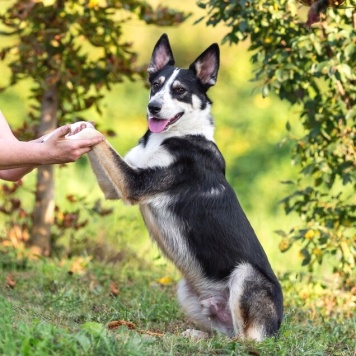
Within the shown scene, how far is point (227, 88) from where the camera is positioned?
13117 millimetres

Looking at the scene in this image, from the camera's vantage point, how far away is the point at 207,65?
16.8 ft

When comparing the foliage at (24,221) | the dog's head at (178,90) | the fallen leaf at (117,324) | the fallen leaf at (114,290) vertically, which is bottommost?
the foliage at (24,221)

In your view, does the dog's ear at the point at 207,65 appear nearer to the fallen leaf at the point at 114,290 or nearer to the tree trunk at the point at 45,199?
the fallen leaf at the point at 114,290

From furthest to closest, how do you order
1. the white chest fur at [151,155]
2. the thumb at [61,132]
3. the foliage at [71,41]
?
the foliage at [71,41], the white chest fur at [151,155], the thumb at [61,132]

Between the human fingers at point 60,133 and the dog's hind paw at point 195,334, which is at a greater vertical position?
the human fingers at point 60,133

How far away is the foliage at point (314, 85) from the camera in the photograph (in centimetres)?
537

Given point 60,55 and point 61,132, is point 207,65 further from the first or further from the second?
point 60,55

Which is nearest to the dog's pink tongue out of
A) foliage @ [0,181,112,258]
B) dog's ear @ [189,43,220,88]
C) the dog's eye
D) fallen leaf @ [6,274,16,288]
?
the dog's eye

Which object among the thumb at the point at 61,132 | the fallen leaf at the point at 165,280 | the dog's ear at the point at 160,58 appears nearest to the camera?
the thumb at the point at 61,132

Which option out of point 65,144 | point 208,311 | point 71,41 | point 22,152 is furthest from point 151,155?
point 71,41

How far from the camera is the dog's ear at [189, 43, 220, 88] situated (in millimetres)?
5086

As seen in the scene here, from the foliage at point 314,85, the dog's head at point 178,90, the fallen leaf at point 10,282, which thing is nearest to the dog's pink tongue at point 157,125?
the dog's head at point 178,90

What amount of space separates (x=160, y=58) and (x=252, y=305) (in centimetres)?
165

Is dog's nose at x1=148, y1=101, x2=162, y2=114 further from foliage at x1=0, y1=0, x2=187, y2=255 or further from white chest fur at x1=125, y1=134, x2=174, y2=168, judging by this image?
foliage at x1=0, y1=0, x2=187, y2=255
